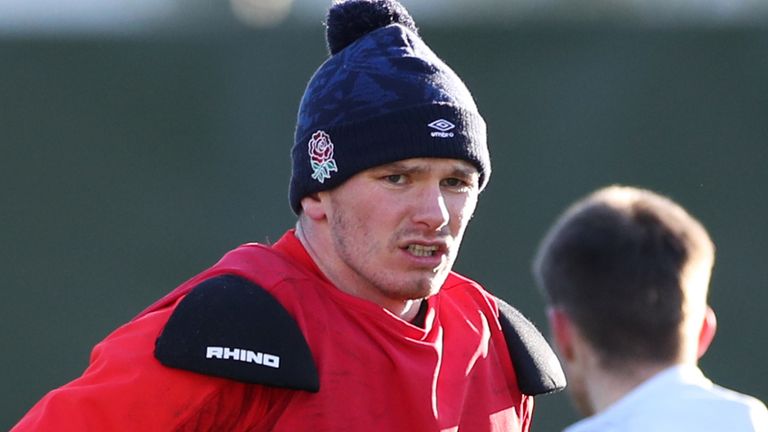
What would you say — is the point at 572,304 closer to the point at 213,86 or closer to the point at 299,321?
the point at 299,321

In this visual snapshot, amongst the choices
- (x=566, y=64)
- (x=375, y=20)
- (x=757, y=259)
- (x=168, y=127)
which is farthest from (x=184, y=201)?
(x=375, y=20)

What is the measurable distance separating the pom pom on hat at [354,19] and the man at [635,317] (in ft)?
3.63

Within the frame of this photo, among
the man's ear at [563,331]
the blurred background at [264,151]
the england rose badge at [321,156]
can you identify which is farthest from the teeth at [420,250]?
the blurred background at [264,151]

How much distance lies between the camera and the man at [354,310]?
3.05 meters

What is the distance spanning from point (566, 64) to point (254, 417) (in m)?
5.92

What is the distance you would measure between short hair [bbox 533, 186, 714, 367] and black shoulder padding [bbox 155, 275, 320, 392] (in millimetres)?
678

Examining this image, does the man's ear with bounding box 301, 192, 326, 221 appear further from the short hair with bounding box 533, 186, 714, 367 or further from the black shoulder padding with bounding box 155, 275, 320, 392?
the short hair with bounding box 533, 186, 714, 367

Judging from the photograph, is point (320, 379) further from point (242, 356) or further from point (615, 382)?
point (615, 382)

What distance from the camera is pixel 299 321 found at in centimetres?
318

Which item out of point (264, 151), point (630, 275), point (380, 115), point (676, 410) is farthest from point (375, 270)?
point (264, 151)

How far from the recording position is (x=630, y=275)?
254cm

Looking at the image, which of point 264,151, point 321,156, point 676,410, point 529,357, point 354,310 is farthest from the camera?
point 264,151

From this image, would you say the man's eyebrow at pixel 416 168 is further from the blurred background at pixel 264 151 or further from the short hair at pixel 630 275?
the blurred background at pixel 264 151

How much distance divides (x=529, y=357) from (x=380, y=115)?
0.69 metres
